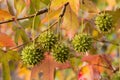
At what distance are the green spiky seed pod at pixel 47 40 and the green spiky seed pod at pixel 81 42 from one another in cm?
8

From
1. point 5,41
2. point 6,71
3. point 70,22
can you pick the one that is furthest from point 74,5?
point 6,71

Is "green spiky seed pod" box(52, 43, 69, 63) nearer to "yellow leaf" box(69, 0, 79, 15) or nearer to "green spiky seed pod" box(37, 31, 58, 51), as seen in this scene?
"green spiky seed pod" box(37, 31, 58, 51)

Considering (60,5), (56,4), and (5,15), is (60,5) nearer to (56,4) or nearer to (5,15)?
(56,4)

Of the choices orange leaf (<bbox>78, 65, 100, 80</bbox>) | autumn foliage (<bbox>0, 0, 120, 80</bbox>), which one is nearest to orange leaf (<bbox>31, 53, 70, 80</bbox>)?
autumn foliage (<bbox>0, 0, 120, 80</bbox>)

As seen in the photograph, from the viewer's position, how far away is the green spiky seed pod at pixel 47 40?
155cm

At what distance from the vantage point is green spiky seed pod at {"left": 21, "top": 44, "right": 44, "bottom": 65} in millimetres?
1557

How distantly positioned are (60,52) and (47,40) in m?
0.07

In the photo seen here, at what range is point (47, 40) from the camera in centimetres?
154

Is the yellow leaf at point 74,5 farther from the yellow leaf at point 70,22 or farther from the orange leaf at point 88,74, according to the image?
the orange leaf at point 88,74

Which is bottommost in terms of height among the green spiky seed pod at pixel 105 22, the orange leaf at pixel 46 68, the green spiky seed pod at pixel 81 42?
the orange leaf at pixel 46 68

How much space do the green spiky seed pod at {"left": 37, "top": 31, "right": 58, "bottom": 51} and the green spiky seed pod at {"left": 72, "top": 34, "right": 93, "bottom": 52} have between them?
0.08 m

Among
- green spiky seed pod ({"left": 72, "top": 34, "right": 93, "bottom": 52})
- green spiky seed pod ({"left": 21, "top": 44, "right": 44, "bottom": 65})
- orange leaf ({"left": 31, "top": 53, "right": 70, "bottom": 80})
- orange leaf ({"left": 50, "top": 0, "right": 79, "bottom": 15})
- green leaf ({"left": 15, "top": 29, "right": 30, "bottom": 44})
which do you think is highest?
orange leaf ({"left": 50, "top": 0, "right": 79, "bottom": 15})

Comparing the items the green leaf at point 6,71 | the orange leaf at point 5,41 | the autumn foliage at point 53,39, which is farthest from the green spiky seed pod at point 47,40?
the green leaf at point 6,71

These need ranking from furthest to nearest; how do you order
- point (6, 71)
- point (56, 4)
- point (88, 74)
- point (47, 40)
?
point (6, 71)
point (88, 74)
point (47, 40)
point (56, 4)
